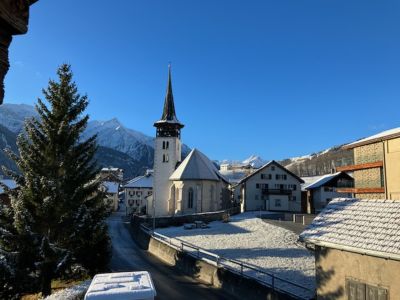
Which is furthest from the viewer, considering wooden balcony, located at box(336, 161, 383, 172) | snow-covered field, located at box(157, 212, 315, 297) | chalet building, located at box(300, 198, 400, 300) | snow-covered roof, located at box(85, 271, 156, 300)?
wooden balcony, located at box(336, 161, 383, 172)

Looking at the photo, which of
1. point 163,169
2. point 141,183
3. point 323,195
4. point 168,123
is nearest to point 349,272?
point 323,195

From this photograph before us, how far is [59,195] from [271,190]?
46.0m

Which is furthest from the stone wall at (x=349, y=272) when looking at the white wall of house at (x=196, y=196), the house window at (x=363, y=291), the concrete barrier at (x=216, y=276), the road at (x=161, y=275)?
the white wall of house at (x=196, y=196)

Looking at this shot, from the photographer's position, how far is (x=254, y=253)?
26938 mm

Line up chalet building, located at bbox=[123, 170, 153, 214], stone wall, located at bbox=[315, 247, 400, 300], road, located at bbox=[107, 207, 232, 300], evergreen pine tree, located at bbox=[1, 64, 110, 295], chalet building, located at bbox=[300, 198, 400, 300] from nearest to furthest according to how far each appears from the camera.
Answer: stone wall, located at bbox=[315, 247, 400, 300] → chalet building, located at bbox=[300, 198, 400, 300] → evergreen pine tree, located at bbox=[1, 64, 110, 295] → road, located at bbox=[107, 207, 232, 300] → chalet building, located at bbox=[123, 170, 153, 214]

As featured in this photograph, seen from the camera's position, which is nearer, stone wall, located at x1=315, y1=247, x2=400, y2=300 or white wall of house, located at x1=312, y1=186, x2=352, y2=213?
stone wall, located at x1=315, y1=247, x2=400, y2=300

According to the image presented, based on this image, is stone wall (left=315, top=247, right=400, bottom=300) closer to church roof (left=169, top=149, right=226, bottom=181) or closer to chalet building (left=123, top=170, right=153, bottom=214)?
church roof (left=169, top=149, right=226, bottom=181)

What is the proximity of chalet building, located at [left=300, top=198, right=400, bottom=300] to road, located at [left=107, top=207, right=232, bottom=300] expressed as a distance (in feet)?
21.8

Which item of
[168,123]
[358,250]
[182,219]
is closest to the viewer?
[358,250]

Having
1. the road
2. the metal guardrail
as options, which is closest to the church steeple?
the road

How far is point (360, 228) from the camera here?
44.8 ft

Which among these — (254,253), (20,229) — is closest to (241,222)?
(254,253)

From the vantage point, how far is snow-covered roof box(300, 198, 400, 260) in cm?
1212

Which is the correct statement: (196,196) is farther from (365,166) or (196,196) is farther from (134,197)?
(365,166)
